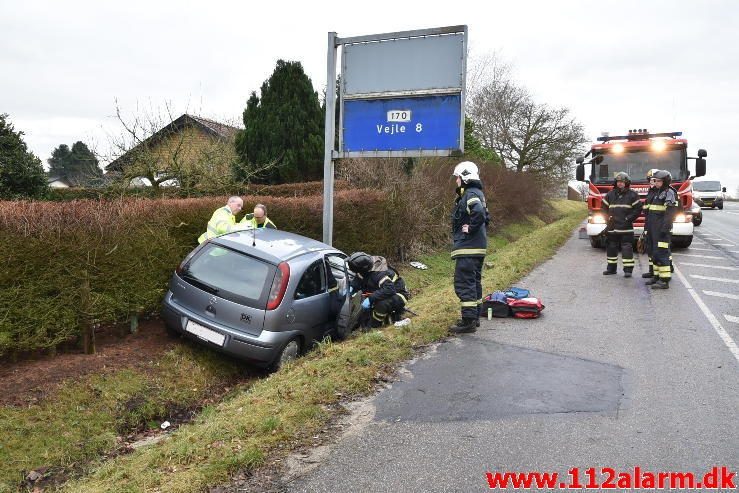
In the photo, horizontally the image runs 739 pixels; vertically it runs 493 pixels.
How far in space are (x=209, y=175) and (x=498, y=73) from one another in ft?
110

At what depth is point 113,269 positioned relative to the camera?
6.05m

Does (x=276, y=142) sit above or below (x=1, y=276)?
above

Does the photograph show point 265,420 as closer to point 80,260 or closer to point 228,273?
point 228,273

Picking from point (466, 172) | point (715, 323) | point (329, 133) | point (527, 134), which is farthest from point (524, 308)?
point (527, 134)

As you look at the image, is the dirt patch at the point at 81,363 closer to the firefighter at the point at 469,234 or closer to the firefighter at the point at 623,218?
the firefighter at the point at 469,234

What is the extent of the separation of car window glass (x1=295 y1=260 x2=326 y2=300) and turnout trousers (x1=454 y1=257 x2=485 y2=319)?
162 cm

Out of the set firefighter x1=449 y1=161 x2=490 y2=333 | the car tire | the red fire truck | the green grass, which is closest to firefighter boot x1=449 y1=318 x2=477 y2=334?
firefighter x1=449 y1=161 x2=490 y2=333

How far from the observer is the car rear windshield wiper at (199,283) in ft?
20.1

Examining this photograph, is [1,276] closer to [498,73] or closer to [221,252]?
[221,252]

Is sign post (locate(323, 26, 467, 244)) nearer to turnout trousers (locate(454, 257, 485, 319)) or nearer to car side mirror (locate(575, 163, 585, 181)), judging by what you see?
turnout trousers (locate(454, 257, 485, 319))

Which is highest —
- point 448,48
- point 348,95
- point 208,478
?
point 448,48

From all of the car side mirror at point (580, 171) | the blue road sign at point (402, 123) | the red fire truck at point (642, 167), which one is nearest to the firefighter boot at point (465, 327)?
the blue road sign at point (402, 123)

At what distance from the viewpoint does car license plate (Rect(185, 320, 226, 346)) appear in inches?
235

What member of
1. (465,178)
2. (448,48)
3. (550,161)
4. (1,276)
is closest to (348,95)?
(448,48)
